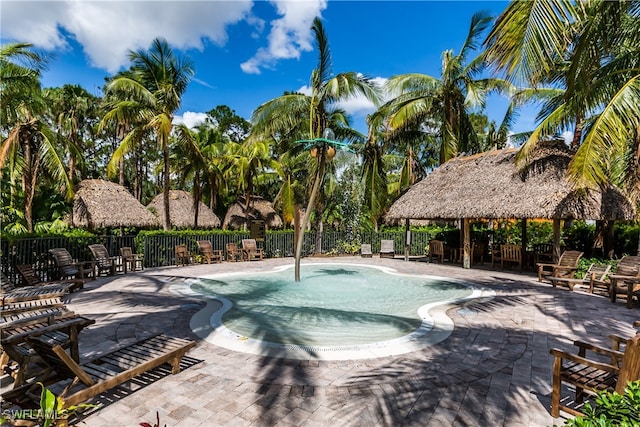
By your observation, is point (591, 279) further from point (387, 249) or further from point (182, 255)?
point (182, 255)

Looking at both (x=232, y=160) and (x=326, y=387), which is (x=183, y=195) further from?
(x=326, y=387)

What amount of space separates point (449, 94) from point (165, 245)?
15566 mm

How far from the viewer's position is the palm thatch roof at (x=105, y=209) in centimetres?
1597

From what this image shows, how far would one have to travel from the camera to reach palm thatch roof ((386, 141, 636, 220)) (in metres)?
11.5

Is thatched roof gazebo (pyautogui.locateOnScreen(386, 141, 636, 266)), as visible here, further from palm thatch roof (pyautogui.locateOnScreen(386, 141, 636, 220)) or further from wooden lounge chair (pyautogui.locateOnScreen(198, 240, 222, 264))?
wooden lounge chair (pyautogui.locateOnScreen(198, 240, 222, 264))

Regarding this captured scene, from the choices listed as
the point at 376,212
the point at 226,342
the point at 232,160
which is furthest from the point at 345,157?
the point at 226,342

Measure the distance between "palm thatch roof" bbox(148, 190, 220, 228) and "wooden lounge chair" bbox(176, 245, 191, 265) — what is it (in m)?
9.98

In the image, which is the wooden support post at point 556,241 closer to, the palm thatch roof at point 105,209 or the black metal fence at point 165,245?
the black metal fence at point 165,245

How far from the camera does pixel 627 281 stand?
8.23m

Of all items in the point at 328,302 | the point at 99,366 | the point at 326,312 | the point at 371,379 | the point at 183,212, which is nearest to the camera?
the point at 99,366

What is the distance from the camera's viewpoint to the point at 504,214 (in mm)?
12797

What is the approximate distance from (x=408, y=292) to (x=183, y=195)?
20.9m

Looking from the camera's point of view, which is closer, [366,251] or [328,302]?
[328,302]

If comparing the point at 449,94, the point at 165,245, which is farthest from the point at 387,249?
the point at 165,245
